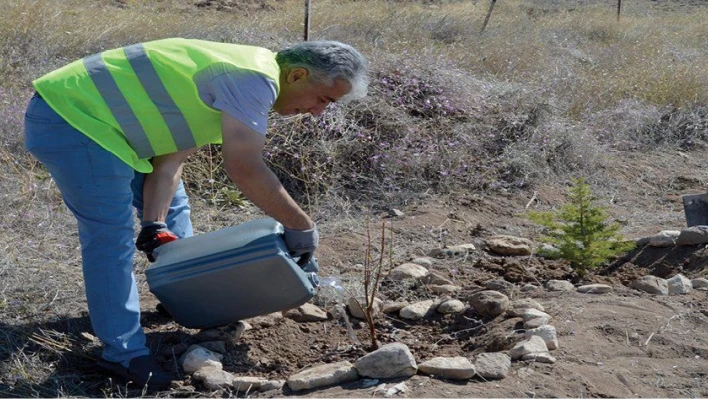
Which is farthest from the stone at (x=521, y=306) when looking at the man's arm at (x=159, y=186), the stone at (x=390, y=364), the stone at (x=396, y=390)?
the man's arm at (x=159, y=186)

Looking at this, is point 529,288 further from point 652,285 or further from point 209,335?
point 209,335

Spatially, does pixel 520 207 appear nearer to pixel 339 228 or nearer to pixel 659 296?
pixel 339 228

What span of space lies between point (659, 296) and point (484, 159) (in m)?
2.87

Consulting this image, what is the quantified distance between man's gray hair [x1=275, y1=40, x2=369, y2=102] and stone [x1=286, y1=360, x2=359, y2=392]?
3.30 ft

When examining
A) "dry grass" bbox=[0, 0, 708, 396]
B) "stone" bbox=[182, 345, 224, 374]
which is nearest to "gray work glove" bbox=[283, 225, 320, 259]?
"stone" bbox=[182, 345, 224, 374]

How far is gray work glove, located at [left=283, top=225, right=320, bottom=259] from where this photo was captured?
10.7 ft

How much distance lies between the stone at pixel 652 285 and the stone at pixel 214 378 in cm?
208

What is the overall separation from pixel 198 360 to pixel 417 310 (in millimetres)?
1046

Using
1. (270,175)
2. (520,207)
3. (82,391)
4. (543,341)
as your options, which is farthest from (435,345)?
(520,207)

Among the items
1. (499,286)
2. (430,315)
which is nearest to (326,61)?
(430,315)

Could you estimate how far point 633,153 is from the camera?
793cm

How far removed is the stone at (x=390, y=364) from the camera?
3.19 meters

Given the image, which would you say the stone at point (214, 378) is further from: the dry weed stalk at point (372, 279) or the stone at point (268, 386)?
the dry weed stalk at point (372, 279)

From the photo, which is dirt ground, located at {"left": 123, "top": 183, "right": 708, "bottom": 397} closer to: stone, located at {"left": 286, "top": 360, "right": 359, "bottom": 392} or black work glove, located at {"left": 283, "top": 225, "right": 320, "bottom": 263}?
stone, located at {"left": 286, "top": 360, "right": 359, "bottom": 392}
